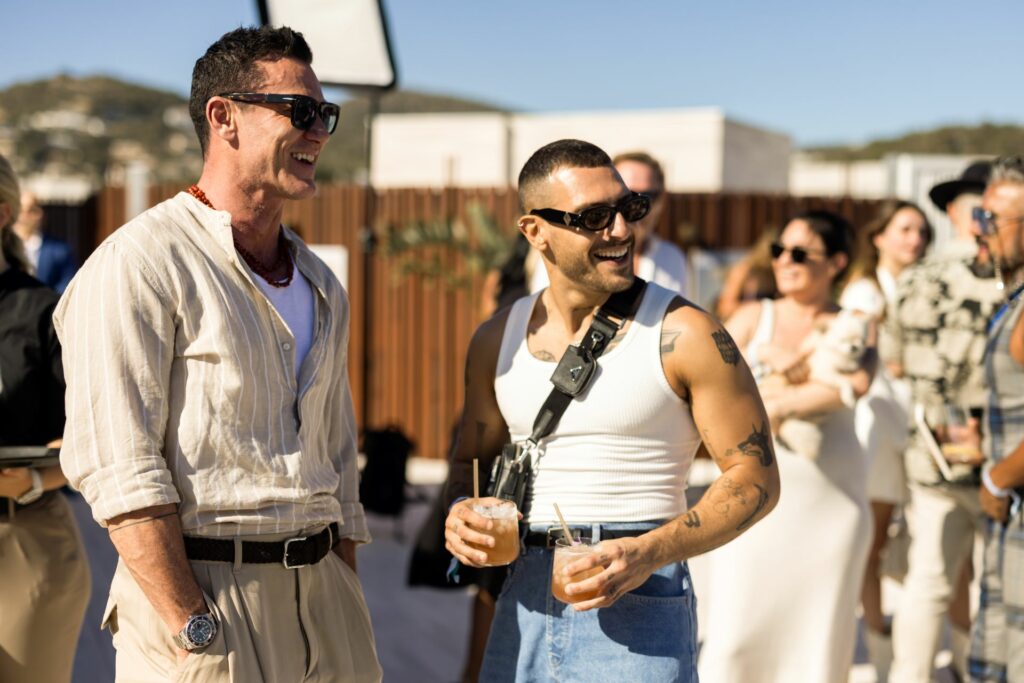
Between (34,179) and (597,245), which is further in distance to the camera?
(34,179)

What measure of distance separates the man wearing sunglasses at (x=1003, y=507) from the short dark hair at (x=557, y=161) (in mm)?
1736

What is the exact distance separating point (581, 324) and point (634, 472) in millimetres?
403

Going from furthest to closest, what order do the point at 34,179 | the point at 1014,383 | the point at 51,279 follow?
1. the point at 34,179
2. the point at 51,279
3. the point at 1014,383

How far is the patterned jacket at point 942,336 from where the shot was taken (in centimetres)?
499

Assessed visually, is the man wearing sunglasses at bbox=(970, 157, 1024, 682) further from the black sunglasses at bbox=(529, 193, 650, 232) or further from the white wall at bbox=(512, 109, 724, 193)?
the white wall at bbox=(512, 109, 724, 193)

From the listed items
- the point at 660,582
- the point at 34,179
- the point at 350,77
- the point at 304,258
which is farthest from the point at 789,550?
the point at 34,179

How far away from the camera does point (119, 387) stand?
229 cm

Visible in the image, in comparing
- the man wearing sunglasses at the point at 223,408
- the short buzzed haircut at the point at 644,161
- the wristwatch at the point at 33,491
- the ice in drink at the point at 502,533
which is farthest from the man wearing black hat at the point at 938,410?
the wristwatch at the point at 33,491

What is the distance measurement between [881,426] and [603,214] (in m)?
3.06

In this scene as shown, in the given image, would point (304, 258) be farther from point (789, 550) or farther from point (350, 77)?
point (350, 77)

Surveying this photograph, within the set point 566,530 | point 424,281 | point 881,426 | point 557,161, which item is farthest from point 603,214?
point 424,281

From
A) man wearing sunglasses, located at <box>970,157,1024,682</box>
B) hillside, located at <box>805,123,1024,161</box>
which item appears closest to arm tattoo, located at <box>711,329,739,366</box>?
man wearing sunglasses, located at <box>970,157,1024,682</box>

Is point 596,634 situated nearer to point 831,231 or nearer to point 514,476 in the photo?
point 514,476

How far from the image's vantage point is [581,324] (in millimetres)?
2869
